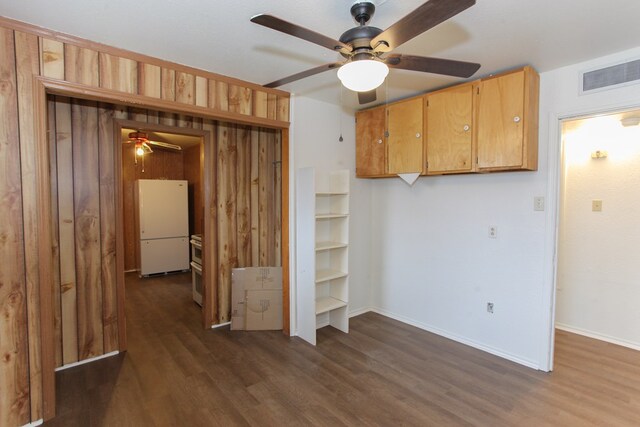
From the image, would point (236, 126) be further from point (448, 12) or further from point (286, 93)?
point (448, 12)

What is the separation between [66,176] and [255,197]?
69.5 inches

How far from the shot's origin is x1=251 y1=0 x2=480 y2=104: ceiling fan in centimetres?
133

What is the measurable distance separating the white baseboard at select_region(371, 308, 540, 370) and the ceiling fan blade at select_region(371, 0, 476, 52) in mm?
2806


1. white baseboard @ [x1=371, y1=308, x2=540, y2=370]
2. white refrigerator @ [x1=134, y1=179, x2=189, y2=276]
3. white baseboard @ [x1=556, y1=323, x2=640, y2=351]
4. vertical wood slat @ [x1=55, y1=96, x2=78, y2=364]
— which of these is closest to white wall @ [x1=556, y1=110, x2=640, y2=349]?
white baseboard @ [x1=556, y1=323, x2=640, y2=351]

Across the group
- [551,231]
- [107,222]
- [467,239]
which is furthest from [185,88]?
[551,231]

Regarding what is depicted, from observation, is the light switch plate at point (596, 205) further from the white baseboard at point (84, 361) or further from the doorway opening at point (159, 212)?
the doorway opening at point (159, 212)

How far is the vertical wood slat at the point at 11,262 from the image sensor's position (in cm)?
191

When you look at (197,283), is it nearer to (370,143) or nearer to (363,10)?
(370,143)

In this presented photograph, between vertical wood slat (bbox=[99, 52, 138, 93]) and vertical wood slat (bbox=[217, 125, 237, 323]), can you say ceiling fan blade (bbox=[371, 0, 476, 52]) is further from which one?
vertical wood slat (bbox=[217, 125, 237, 323])

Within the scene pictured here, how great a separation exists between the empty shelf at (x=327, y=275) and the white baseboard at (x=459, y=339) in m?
0.95

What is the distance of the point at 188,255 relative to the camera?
6.39 m

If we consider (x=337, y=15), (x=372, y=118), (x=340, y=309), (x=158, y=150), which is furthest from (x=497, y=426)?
(x=158, y=150)

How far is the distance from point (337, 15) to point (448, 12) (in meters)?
0.77

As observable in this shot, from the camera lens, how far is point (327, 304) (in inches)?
136
